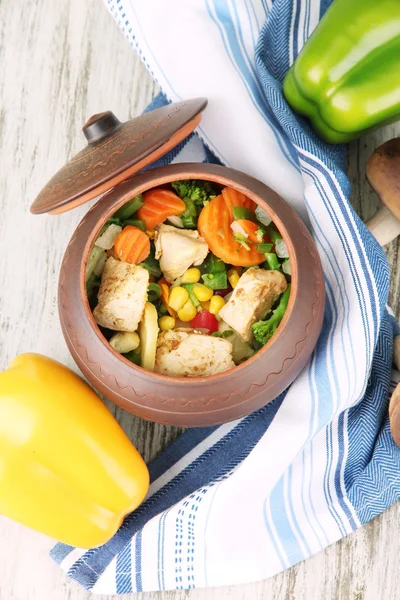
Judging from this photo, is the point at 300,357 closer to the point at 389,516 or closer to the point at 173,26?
the point at 389,516

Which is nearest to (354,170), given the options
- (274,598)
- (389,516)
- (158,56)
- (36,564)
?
(158,56)

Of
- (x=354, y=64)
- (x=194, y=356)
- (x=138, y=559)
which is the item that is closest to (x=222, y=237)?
(x=194, y=356)

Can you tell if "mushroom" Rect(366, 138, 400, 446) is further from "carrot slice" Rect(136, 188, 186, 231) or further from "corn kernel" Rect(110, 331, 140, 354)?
"corn kernel" Rect(110, 331, 140, 354)

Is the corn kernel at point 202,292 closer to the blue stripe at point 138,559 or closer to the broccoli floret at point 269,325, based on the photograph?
the broccoli floret at point 269,325

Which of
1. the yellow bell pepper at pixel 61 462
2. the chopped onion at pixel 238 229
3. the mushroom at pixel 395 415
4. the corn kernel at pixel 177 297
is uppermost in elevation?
the chopped onion at pixel 238 229

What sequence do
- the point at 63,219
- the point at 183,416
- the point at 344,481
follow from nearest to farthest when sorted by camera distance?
the point at 183,416
the point at 344,481
the point at 63,219

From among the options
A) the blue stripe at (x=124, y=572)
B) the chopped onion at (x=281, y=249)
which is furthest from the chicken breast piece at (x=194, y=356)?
the blue stripe at (x=124, y=572)
